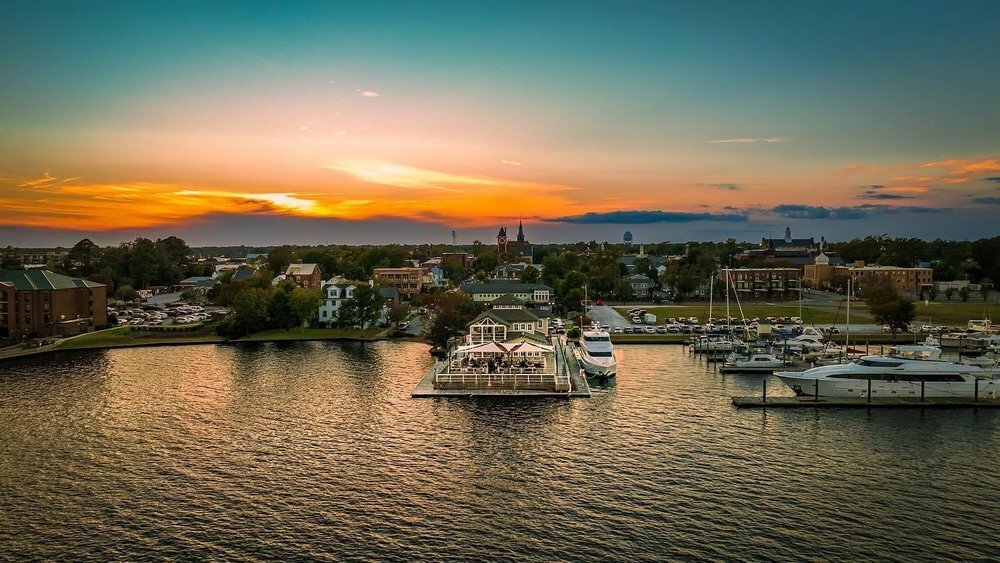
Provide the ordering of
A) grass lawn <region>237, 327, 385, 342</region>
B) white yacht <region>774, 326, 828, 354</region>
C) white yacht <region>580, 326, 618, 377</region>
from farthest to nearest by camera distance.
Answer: grass lawn <region>237, 327, 385, 342</region> < white yacht <region>774, 326, 828, 354</region> < white yacht <region>580, 326, 618, 377</region>

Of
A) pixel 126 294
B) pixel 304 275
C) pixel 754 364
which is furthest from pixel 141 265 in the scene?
pixel 754 364

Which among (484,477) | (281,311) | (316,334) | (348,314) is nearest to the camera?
(484,477)

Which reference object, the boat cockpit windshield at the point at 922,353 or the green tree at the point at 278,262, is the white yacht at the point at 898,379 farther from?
the green tree at the point at 278,262

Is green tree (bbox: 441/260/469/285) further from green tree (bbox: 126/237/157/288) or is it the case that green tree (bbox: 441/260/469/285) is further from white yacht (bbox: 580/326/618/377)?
white yacht (bbox: 580/326/618/377)

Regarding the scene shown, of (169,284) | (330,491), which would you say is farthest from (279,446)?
(169,284)

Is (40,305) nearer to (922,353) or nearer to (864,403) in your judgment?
(864,403)

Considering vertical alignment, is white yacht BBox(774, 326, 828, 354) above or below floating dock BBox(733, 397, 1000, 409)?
above

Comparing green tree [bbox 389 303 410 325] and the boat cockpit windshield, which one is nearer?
the boat cockpit windshield

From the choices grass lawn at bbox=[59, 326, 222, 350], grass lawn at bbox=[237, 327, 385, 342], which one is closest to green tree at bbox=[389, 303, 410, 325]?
grass lawn at bbox=[237, 327, 385, 342]
